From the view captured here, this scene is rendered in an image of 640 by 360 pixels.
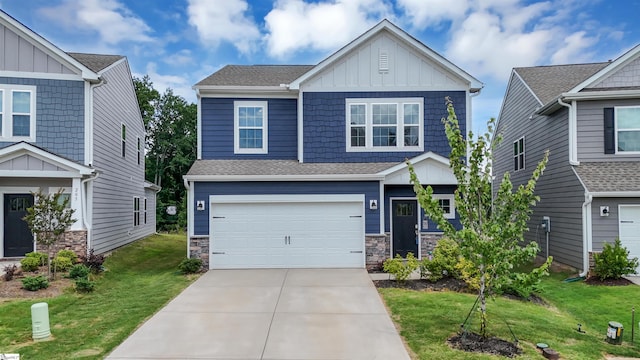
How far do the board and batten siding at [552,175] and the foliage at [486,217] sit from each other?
437cm

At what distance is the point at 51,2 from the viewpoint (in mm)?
15188

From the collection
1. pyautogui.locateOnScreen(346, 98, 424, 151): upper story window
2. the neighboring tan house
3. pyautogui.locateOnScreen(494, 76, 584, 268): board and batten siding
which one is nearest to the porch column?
the neighboring tan house

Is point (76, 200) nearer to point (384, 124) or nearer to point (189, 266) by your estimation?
point (189, 266)

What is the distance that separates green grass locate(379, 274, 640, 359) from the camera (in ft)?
19.0

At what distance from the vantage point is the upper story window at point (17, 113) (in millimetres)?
11602

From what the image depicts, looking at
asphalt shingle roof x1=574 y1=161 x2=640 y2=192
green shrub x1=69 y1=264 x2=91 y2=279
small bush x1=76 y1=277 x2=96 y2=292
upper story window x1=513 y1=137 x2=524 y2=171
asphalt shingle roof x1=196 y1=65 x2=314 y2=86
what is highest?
asphalt shingle roof x1=196 y1=65 x2=314 y2=86

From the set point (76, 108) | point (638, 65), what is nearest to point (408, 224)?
point (638, 65)

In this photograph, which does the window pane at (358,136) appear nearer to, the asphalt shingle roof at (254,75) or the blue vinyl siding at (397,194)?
the blue vinyl siding at (397,194)

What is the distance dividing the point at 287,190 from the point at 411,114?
15.6 ft

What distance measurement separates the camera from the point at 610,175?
36.8ft

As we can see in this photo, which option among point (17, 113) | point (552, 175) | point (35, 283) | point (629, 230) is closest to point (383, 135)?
point (552, 175)

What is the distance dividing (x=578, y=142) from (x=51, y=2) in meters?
19.2

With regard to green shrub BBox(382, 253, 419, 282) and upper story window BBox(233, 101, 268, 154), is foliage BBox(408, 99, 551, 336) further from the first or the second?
upper story window BBox(233, 101, 268, 154)

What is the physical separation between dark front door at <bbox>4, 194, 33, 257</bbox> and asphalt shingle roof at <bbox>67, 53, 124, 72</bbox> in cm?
444
